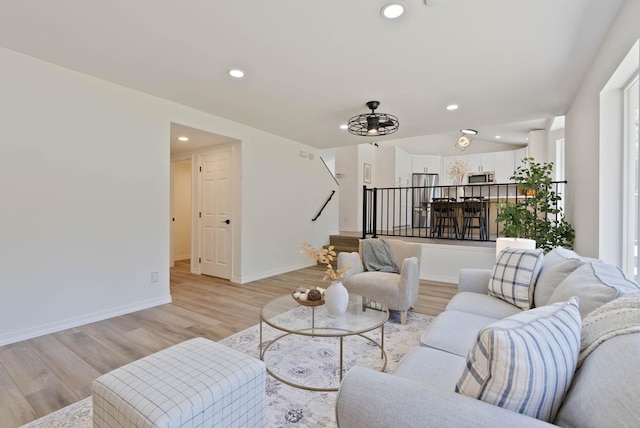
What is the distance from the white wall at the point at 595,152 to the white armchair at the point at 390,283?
1.60 meters

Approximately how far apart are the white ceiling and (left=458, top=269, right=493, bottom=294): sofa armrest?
1.93m

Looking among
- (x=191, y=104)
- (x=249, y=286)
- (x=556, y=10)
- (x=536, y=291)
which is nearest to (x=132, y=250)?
(x=249, y=286)

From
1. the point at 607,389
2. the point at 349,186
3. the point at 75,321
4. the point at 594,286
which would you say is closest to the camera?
the point at 607,389

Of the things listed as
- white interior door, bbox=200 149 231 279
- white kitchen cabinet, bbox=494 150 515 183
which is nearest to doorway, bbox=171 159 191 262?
white interior door, bbox=200 149 231 279

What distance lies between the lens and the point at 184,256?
6488 mm

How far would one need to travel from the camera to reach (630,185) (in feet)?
7.94

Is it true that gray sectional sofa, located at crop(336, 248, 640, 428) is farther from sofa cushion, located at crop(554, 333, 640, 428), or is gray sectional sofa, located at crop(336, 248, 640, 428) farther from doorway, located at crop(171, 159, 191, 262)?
doorway, located at crop(171, 159, 191, 262)

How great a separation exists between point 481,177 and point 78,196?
31.5ft

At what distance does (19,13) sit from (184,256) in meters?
5.10

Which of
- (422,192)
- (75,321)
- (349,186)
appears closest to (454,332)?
(75,321)

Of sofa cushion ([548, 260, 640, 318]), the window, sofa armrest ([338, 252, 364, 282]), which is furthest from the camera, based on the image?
sofa armrest ([338, 252, 364, 282])

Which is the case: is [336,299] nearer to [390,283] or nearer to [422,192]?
[390,283]

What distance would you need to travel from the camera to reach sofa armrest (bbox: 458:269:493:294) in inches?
100

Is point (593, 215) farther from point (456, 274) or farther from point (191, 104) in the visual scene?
point (191, 104)
